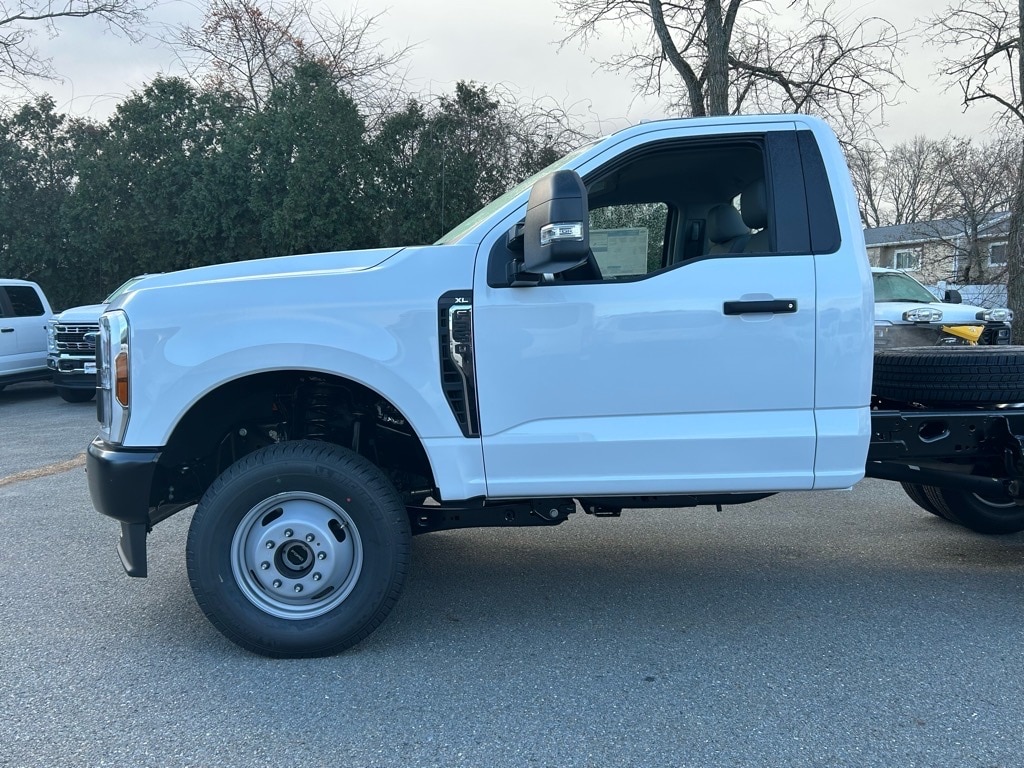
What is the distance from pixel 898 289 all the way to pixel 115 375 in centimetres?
1093

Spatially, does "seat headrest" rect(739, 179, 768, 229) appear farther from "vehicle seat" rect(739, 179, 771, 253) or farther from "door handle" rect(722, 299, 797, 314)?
"door handle" rect(722, 299, 797, 314)

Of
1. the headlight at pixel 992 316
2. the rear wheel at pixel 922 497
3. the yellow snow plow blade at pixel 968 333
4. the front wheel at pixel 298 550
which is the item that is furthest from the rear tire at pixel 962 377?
the headlight at pixel 992 316

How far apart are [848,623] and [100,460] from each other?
3378 millimetres

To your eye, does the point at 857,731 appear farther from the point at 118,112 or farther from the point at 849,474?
the point at 118,112

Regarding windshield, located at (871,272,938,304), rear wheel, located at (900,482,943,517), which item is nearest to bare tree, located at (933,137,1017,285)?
windshield, located at (871,272,938,304)

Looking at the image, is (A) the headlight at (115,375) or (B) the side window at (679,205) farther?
(B) the side window at (679,205)

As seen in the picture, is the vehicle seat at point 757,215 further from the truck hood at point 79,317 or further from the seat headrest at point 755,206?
the truck hood at point 79,317

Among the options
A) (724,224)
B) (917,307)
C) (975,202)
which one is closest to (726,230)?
(724,224)

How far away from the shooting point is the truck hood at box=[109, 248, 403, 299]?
358 centimetres

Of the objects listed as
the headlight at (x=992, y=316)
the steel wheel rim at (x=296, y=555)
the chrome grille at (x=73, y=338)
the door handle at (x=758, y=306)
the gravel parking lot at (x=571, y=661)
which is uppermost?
the door handle at (x=758, y=306)

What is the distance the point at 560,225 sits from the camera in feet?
10.0

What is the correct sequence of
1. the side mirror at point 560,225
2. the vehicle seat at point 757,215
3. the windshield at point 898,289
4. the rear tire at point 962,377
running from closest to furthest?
the side mirror at point 560,225, the vehicle seat at point 757,215, the rear tire at point 962,377, the windshield at point 898,289

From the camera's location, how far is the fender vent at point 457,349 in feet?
11.3

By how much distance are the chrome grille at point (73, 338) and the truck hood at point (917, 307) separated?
10.6 m
